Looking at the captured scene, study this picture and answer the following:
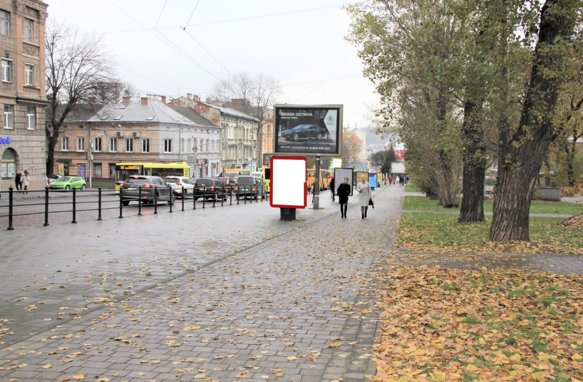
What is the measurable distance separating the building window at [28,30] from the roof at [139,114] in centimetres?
2386

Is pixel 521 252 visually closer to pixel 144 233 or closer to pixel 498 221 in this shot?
pixel 498 221

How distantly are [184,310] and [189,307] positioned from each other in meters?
0.16

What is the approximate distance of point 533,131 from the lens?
472 inches

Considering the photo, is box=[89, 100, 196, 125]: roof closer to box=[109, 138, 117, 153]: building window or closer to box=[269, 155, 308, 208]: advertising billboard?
box=[109, 138, 117, 153]: building window

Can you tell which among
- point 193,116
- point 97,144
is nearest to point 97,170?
point 97,144

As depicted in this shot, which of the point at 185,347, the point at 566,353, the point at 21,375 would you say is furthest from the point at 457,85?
the point at 21,375

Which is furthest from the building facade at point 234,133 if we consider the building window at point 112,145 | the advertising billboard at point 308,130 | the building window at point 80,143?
the advertising billboard at point 308,130

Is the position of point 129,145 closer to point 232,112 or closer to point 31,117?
point 232,112

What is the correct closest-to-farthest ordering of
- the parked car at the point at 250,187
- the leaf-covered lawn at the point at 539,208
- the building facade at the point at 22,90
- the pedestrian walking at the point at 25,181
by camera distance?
the leaf-covered lawn at the point at 539,208 → the parked car at the point at 250,187 → the pedestrian walking at the point at 25,181 → the building facade at the point at 22,90

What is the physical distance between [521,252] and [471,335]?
21.6ft

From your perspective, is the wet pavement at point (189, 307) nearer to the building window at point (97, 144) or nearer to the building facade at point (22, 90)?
the building facade at point (22, 90)

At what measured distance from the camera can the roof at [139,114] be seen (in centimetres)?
7238

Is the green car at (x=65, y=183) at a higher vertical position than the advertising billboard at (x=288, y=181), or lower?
lower

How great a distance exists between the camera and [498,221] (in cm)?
1280
